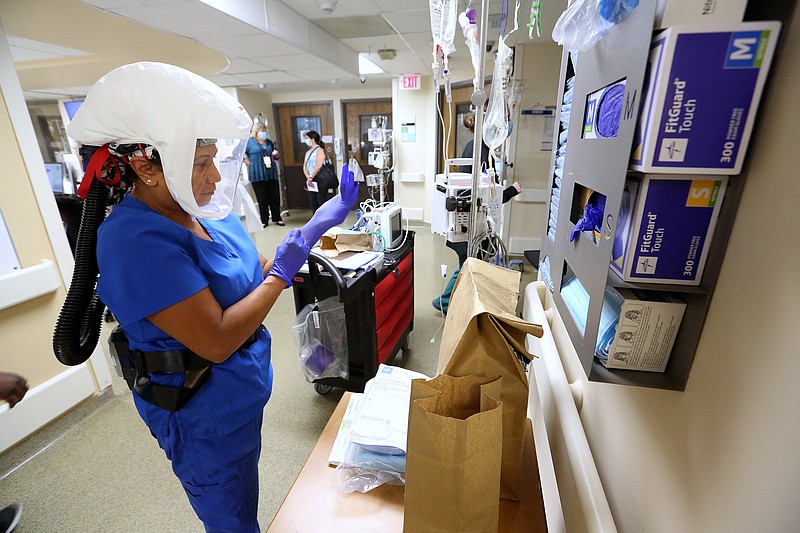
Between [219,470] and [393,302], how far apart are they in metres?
1.35

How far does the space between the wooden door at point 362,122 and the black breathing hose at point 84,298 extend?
6.04 meters

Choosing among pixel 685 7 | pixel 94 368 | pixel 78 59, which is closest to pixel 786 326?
pixel 685 7

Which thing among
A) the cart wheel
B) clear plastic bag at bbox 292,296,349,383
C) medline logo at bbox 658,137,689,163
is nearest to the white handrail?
medline logo at bbox 658,137,689,163

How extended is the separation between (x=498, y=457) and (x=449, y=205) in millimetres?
1428

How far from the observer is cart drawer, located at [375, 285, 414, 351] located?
6.73ft

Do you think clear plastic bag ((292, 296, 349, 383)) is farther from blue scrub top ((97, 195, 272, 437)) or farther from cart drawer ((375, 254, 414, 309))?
blue scrub top ((97, 195, 272, 437))

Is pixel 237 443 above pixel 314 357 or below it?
above

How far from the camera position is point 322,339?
197 centimetres

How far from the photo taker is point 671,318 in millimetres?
533

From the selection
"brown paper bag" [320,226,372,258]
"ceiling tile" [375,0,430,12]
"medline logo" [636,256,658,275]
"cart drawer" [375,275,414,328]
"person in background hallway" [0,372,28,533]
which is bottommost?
"cart drawer" [375,275,414,328]

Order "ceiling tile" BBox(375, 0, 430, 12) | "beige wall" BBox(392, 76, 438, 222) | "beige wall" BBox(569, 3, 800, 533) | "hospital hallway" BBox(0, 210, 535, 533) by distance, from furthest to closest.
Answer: "beige wall" BBox(392, 76, 438, 222), "ceiling tile" BBox(375, 0, 430, 12), "hospital hallway" BBox(0, 210, 535, 533), "beige wall" BBox(569, 3, 800, 533)

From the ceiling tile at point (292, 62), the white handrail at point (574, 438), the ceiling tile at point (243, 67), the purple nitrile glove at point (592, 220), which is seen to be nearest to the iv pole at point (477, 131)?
the white handrail at point (574, 438)

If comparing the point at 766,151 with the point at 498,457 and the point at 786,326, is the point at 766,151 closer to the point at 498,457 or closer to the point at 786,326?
the point at 786,326

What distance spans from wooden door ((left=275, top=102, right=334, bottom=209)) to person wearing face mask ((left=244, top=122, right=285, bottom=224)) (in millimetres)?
1096
